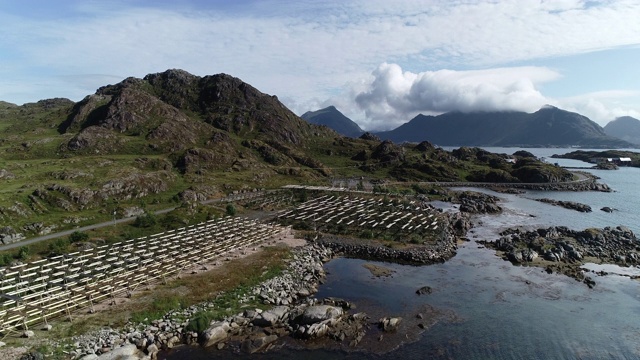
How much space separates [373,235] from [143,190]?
6721cm

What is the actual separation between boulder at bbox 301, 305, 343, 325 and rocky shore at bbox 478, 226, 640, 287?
38321mm

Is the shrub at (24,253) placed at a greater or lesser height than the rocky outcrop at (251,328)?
greater

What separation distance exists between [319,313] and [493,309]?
859 inches

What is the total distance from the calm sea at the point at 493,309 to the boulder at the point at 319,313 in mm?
4319

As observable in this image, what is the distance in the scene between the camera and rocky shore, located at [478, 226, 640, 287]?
63812 mm

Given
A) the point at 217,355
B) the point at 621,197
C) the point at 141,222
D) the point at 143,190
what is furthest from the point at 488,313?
the point at 621,197

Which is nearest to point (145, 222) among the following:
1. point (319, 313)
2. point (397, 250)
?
point (397, 250)

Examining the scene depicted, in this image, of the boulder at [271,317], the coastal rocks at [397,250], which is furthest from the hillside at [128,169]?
the boulder at [271,317]

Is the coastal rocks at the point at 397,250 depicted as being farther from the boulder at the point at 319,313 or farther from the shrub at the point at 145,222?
the shrub at the point at 145,222

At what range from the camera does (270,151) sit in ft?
626

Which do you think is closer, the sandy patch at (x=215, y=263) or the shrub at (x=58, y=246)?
the sandy patch at (x=215, y=263)

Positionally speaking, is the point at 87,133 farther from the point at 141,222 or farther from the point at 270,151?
the point at 141,222

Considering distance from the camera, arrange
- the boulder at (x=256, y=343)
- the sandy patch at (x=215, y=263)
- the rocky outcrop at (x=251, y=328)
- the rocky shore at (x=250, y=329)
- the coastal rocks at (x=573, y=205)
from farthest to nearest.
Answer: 1. the coastal rocks at (x=573, y=205)
2. the sandy patch at (x=215, y=263)
3. the boulder at (x=256, y=343)
4. the rocky outcrop at (x=251, y=328)
5. the rocky shore at (x=250, y=329)

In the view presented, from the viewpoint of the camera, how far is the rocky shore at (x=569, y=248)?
209 ft
